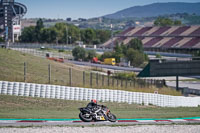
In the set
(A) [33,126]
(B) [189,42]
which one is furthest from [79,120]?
(B) [189,42]

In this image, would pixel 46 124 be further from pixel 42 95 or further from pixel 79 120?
pixel 42 95

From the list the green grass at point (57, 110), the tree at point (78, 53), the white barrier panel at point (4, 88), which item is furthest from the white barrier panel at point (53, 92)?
the tree at point (78, 53)

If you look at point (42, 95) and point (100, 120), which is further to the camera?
point (42, 95)

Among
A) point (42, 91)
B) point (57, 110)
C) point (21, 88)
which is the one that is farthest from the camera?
point (42, 91)

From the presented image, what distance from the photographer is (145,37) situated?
5891 inches

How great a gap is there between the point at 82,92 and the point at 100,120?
1130 centimetres

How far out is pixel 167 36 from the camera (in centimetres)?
14075

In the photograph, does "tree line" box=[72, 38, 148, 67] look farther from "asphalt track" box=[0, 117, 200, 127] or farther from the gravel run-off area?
the gravel run-off area

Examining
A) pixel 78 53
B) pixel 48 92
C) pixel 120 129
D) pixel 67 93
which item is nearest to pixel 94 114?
pixel 120 129

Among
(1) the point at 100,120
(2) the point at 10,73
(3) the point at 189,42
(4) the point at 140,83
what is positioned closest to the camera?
(1) the point at 100,120

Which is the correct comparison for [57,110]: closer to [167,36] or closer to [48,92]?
[48,92]

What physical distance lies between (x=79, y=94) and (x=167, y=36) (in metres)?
114

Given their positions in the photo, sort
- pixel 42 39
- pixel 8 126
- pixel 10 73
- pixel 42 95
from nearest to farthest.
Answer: pixel 8 126
pixel 42 95
pixel 10 73
pixel 42 39

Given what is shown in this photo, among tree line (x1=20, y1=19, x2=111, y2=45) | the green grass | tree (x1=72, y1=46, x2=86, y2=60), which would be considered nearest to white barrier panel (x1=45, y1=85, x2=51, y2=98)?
the green grass
